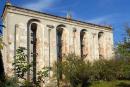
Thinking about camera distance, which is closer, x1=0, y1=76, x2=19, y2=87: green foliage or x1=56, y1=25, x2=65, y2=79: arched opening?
x1=0, y1=76, x2=19, y2=87: green foliage

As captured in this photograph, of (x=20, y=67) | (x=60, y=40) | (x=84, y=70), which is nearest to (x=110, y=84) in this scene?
(x=84, y=70)

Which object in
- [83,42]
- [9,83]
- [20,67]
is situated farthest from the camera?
[83,42]

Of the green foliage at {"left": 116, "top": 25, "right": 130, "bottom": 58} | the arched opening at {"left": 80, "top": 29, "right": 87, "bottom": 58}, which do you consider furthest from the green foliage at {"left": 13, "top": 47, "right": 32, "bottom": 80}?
the arched opening at {"left": 80, "top": 29, "right": 87, "bottom": 58}

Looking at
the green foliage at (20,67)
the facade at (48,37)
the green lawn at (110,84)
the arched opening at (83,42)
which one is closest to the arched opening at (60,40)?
the facade at (48,37)

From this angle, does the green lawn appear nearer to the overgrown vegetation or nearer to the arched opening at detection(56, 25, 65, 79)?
the overgrown vegetation

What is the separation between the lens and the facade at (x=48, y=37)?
34406mm

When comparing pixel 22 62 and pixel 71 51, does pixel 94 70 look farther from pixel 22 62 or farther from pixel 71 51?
pixel 22 62

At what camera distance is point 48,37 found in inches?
1481

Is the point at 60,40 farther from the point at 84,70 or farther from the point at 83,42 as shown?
the point at 84,70

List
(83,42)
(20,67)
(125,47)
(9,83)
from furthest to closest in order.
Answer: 1. (83,42)
2. (125,47)
3. (20,67)
4. (9,83)

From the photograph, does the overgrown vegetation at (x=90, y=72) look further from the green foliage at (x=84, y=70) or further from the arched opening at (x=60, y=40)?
the arched opening at (x=60, y=40)

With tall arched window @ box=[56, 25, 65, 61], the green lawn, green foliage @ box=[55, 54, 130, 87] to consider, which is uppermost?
tall arched window @ box=[56, 25, 65, 61]

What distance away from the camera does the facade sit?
34406mm

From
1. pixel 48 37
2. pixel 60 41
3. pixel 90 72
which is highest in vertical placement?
pixel 48 37
